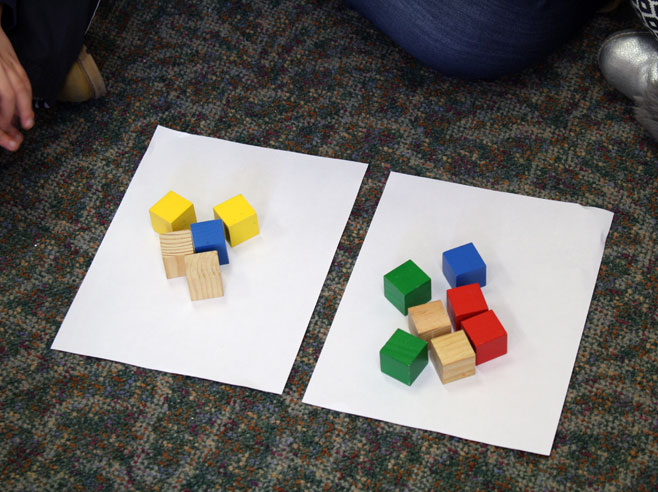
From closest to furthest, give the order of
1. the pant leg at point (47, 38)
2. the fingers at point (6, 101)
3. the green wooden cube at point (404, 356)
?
1. the green wooden cube at point (404, 356)
2. the fingers at point (6, 101)
3. the pant leg at point (47, 38)

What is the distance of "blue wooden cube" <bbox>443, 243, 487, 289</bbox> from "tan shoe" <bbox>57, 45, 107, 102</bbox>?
68cm

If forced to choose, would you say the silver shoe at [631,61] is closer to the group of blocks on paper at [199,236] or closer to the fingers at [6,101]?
the group of blocks on paper at [199,236]

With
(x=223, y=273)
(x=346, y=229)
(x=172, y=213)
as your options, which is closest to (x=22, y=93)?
(x=172, y=213)

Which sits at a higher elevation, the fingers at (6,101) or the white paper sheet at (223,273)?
the fingers at (6,101)

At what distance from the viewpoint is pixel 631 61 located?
4.27 feet

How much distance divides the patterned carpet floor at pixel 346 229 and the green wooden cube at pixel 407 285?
103 mm

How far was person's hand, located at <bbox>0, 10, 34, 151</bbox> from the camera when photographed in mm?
1139

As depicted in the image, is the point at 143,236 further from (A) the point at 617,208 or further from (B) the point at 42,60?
(A) the point at 617,208

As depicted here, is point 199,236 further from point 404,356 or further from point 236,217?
point 404,356

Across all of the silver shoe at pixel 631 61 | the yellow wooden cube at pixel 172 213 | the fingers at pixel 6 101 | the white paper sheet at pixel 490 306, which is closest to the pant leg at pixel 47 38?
the fingers at pixel 6 101

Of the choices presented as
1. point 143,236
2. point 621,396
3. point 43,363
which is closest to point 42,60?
point 143,236

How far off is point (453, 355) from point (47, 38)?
83cm

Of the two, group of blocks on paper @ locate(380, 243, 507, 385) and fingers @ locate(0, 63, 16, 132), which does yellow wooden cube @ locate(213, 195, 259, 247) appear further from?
fingers @ locate(0, 63, 16, 132)

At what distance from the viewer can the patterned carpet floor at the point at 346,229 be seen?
40.8 inches
